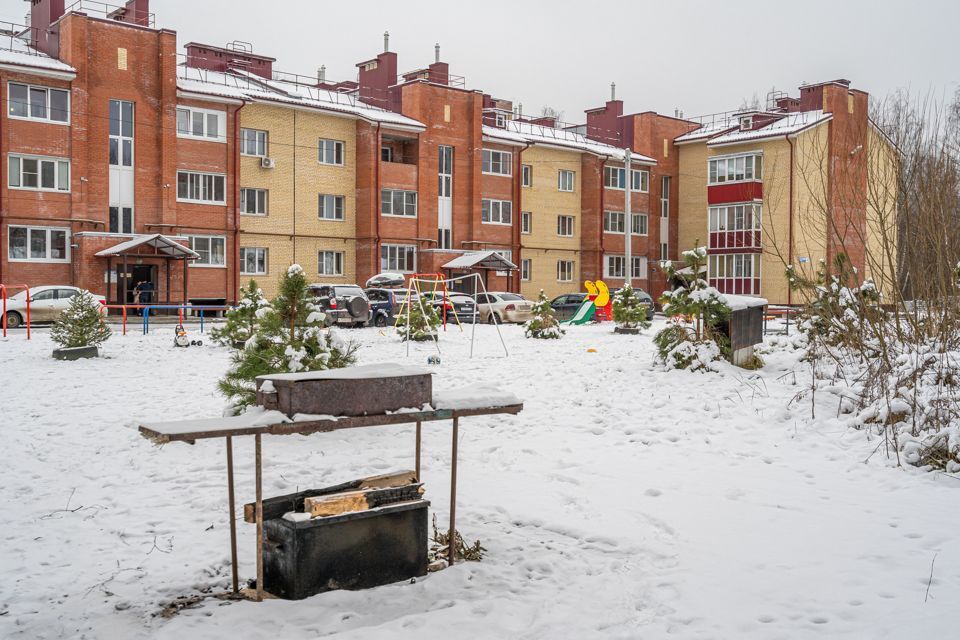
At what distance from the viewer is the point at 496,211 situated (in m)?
48.5

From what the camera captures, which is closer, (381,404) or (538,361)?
(381,404)

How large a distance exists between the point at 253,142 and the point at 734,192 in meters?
27.0


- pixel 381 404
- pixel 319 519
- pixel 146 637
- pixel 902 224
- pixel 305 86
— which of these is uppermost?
pixel 305 86

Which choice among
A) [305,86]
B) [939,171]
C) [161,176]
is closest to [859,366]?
[939,171]

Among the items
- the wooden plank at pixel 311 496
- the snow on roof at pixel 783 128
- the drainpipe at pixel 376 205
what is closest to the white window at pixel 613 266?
the snow on roof at pixel 783 128

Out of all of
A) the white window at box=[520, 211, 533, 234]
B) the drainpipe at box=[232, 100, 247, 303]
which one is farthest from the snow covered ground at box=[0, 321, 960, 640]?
the white window at box=[520, 211, 533, 234]

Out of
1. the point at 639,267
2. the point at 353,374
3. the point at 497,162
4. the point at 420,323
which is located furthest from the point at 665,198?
the point at 353,374

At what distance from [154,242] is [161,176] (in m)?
3.47

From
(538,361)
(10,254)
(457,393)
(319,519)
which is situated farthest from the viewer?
(10,254)

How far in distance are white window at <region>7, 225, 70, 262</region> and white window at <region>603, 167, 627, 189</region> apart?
A: 1213 inches

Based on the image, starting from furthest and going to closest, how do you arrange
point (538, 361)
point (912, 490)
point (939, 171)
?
point (538, 361)
point (939, 171)
point (912, 490)

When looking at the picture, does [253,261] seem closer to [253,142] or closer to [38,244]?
[253,142]

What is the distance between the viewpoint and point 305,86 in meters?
44.2

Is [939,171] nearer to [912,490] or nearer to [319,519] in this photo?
[912,490]
